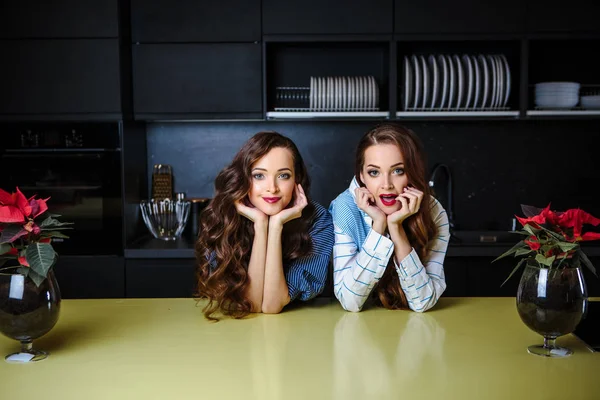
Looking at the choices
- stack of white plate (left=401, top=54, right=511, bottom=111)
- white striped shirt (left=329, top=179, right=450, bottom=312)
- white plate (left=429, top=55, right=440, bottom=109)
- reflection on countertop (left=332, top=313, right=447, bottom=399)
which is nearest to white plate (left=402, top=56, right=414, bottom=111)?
stack of white plate (left=401, top=54, right=511, bottom=111)

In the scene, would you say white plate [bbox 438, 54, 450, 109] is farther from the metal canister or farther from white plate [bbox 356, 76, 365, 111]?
the metal canister

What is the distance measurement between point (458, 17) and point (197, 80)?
1218mm

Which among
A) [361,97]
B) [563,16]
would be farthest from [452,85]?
[563,16]

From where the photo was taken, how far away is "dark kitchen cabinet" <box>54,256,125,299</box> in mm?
2967

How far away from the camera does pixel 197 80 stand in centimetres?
311

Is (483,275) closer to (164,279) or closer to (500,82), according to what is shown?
(500,82)

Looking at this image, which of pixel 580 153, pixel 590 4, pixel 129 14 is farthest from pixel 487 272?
pixel 129 14

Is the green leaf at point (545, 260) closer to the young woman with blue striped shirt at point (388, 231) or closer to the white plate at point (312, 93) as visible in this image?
the young woman with blue striped shirt at point (388, 231)

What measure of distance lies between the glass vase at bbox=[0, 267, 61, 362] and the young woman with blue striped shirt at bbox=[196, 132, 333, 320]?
0.40 m

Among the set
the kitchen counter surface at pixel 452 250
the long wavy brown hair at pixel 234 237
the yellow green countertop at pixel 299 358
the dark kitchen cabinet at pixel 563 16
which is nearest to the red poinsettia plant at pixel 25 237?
the yellow green countertop at pixel 299 358

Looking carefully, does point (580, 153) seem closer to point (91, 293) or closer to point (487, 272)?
point (487, 272)

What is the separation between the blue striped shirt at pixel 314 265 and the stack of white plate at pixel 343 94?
1.46 m

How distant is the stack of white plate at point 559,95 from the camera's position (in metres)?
3.13

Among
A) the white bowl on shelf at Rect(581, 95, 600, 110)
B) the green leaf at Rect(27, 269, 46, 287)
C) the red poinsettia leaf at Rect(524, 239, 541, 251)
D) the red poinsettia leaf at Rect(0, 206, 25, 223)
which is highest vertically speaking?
the white bowl on shelf at Rect(581, 95, 600, 110)
